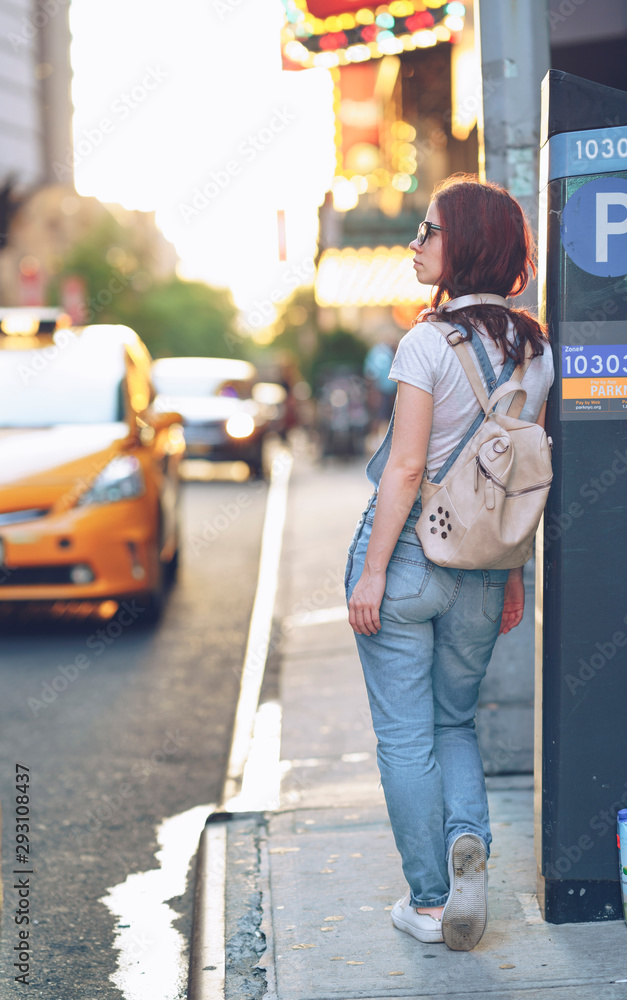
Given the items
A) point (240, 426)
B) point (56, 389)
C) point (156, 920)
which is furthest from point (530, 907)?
point (240, 426)

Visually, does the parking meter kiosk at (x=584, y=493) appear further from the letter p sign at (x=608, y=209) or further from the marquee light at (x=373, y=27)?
the marquee light at (x=373, y=27)

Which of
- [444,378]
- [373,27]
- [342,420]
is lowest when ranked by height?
[342,420]

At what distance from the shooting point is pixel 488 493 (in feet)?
8.73

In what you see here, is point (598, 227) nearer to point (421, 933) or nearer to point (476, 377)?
point (476, 377)

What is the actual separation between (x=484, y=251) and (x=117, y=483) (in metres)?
4.50

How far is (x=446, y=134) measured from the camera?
17312 mm

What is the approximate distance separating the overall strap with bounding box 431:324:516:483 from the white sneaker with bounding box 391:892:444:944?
1170 mm

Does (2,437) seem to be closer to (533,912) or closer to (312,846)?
(312,846)

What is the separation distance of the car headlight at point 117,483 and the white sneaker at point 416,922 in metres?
4.19

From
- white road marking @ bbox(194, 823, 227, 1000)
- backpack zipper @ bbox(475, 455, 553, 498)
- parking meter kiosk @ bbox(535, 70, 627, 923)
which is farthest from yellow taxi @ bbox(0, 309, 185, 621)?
backpack zipper @ bbox(475, 455, 553, 498)

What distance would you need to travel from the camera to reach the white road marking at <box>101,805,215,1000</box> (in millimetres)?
3035

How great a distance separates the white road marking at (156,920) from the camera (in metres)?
3.04

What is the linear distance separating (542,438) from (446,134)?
15.7 m

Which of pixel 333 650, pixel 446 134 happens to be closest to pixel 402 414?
pixel 333 650
